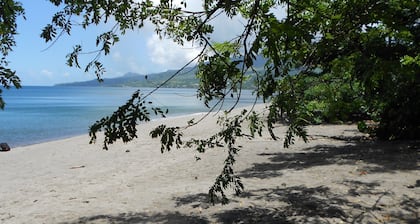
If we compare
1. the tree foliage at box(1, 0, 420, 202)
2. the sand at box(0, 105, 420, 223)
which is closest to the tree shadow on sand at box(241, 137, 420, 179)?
the sand at box(0, 105, 420, 223)

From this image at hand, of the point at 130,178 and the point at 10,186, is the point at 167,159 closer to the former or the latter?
the point at 130,178

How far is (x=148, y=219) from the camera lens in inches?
260

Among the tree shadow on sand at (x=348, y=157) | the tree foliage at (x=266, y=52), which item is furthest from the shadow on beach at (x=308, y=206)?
→ the tree foliage at (x=266, y=52)

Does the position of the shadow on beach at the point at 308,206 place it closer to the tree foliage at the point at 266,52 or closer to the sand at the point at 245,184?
the sand at the point at 245,184

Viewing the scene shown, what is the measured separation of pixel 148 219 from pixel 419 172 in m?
5.63

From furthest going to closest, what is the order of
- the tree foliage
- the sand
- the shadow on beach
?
the sand → the shadow on beach → the tree foliage

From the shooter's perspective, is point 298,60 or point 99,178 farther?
point 99,178

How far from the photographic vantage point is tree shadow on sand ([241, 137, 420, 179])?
31.7ft

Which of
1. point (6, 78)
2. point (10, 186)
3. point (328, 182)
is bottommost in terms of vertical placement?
point (10, 186)

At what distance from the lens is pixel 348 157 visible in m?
11.1

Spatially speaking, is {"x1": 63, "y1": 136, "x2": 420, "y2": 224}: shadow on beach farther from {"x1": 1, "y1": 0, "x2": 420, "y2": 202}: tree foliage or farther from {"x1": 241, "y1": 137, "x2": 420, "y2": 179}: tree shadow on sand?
{"x1": 1, "y1": 0, "x2": 420, "y2": 202}: tree foliage

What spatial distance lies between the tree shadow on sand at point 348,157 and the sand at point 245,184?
0.02 m

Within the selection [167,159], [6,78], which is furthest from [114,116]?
[167,159]

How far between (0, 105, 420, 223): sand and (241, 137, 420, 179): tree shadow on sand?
0.02 meters
